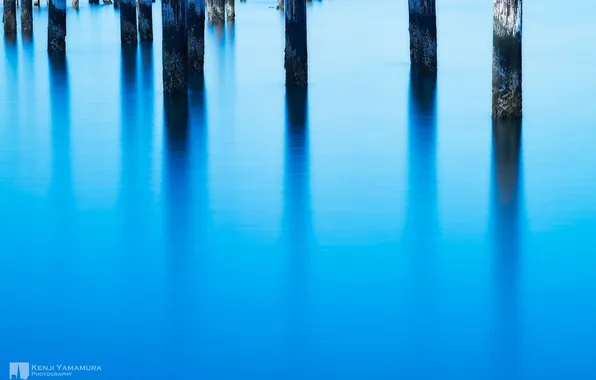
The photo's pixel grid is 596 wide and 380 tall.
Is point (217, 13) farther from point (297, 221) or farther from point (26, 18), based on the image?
point (297, 221)

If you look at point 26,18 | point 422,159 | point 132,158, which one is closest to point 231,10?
point 26,18

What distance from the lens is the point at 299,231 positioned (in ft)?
24.3

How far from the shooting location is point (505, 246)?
704 centimetres

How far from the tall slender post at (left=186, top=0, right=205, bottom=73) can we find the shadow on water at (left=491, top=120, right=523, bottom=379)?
4986 mm

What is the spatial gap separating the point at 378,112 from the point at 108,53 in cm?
901

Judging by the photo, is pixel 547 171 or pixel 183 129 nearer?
pixel 547 171

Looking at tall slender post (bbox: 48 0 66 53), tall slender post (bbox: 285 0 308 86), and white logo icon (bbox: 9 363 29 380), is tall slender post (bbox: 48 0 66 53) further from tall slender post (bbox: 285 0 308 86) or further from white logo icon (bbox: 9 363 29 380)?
white logo icon (bbox: 9 363 29 380)

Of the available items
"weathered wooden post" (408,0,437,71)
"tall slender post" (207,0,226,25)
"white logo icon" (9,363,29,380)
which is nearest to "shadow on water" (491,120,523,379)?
"white logo icon" (9,363,29,380)

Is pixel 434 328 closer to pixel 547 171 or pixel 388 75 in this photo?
pixel 547 171

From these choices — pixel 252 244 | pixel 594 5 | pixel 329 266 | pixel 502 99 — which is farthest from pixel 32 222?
pixel 594 5

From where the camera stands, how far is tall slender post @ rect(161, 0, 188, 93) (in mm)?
12547

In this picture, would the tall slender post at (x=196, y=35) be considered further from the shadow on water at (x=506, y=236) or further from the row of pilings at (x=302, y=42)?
the shadow on water at (x=506, y=236)

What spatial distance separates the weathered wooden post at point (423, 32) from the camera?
14273 millimetres

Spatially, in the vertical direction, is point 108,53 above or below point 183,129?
above
